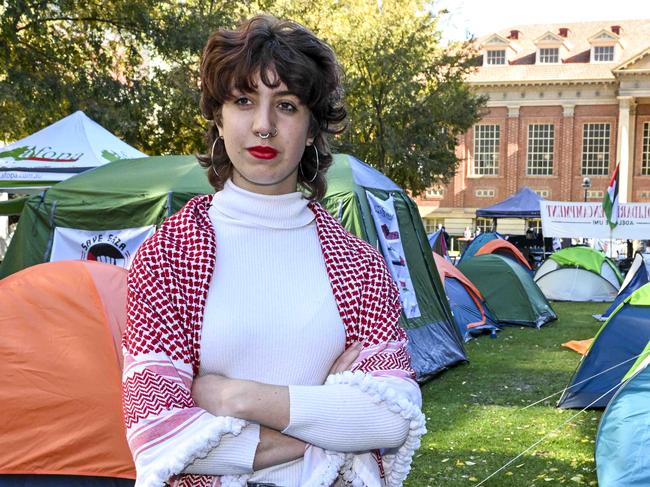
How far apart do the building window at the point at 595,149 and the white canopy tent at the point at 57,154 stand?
3795 centimetres

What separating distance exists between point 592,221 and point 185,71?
10.3m

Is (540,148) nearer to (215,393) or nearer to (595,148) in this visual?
(595,148)

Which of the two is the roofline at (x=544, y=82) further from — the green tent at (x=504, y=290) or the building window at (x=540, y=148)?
the green tent at (x=504, y=290)

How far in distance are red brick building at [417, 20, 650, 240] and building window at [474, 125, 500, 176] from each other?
0.06 m

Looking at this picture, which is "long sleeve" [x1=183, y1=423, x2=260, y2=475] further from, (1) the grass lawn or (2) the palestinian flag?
(2) the palestinian flag

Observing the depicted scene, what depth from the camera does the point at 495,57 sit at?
1801 inches

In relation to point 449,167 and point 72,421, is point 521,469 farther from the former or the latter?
point 449,167

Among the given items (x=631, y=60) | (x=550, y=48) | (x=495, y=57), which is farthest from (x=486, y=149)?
(x=631, y=60)

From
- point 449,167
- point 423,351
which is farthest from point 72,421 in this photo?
point 449,167

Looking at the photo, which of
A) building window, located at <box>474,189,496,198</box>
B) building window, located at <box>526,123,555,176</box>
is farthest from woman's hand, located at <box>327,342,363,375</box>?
building window, located at <box>526,123,555,176</box>

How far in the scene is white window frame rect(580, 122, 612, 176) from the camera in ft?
143

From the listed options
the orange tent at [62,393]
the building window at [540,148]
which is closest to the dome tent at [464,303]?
the orange tent at [62,393]

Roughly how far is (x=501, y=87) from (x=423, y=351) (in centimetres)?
3878

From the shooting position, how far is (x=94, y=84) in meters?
14.6
